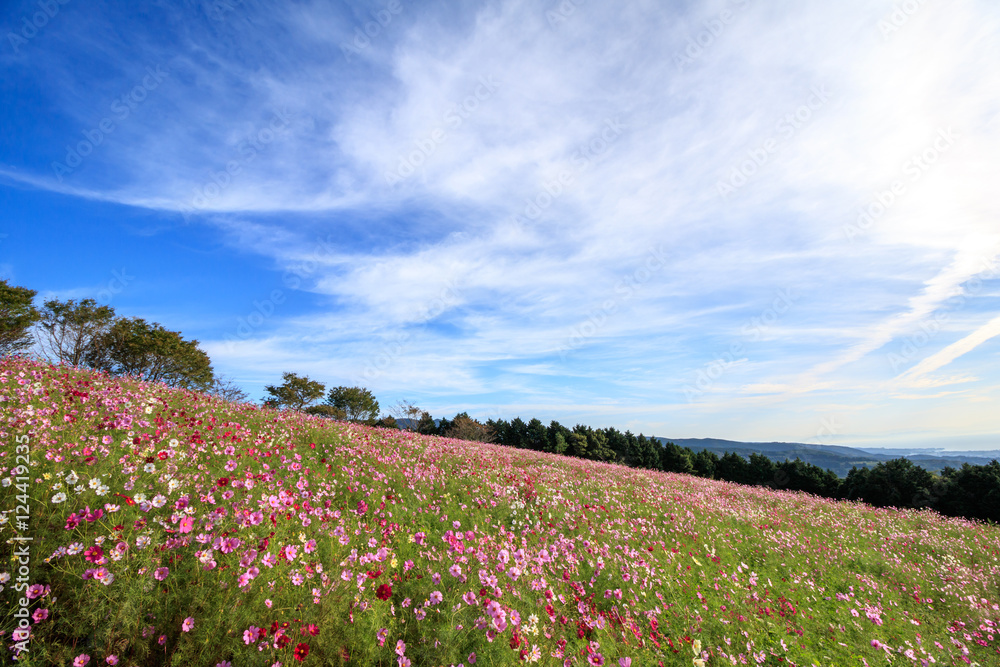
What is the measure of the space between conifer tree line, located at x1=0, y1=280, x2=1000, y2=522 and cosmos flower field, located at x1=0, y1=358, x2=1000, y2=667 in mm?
6996

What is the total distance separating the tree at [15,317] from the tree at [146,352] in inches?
147

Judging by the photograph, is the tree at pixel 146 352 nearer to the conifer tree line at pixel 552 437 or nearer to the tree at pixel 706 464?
the conifer tree line at pixel 552 437

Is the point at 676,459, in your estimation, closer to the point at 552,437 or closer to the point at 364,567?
the point at 552,437

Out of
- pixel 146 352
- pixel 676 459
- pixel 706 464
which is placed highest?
pixel 146 352

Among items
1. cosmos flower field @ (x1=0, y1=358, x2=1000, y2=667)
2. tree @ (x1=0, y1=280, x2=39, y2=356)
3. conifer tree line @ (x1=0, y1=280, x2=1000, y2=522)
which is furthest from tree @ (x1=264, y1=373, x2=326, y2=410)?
cosmos flower field @ (x1=0, y1=358, x2=1000, y2=667)

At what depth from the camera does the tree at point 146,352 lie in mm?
32438

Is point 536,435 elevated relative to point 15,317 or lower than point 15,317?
lower

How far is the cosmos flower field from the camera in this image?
310 centimetres

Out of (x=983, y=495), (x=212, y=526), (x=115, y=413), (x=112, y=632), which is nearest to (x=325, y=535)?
(x=212, y=526)

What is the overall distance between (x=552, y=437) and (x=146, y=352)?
45.7 meters

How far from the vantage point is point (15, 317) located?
1134 inches

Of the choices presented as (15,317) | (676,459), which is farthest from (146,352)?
(676,459)

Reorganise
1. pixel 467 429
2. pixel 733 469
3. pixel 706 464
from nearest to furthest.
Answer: pixel 733 469, pixel 706 464, pixel 467 429

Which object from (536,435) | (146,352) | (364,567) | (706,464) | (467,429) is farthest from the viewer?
(536,435)
